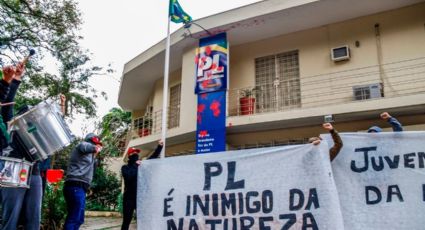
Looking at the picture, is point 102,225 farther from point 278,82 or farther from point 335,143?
point 335,143

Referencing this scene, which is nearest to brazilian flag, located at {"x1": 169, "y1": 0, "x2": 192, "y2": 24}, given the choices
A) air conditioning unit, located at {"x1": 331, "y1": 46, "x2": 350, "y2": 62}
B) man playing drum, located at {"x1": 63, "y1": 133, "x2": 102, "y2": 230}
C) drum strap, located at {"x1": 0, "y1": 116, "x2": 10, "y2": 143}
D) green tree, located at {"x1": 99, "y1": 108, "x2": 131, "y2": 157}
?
air conditioning unit, located at {"x1": 331, "y1": 46, "x2": 350, "y2": 62}

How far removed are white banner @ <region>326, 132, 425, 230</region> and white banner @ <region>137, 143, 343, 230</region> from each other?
0.24 meters

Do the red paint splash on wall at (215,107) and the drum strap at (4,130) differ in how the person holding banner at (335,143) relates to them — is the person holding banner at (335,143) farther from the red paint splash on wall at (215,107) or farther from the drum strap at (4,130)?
the red paint splash on wall at (215,107)

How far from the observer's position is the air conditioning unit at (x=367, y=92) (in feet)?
29.4

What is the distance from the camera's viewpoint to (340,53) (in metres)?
9.80

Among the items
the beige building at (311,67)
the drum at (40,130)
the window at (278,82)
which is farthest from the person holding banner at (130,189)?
the window at (278,82)

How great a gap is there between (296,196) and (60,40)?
10.5m

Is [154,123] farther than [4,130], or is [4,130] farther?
[154,123]

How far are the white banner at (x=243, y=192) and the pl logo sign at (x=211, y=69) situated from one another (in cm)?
575

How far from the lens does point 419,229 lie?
3.47 m

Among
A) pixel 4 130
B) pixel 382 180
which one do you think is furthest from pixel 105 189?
pixel 382 180

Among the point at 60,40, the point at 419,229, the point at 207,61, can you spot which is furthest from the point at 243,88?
the point at 419,229

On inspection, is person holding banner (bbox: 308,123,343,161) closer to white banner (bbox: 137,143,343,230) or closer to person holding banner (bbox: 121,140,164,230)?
white banner (bbox: 137,143,343,230)

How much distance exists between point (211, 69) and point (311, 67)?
2.82 metres
